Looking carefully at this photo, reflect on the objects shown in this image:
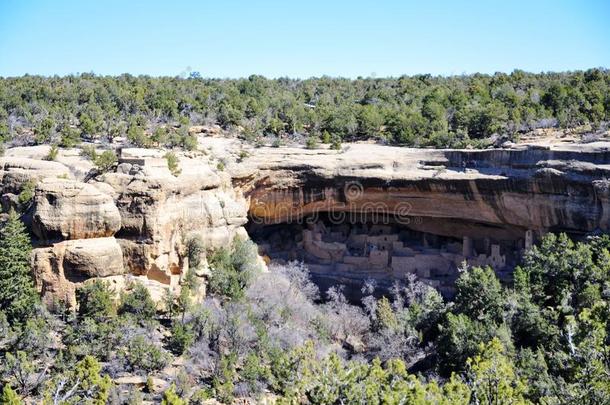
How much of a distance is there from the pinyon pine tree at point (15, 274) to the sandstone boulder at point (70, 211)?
1.82ft

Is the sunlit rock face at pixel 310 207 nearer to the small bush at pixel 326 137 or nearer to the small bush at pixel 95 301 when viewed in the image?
the small bush at pixel 95 301

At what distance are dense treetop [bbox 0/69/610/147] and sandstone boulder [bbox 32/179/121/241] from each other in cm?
583

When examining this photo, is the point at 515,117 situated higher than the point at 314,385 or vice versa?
the point at 515,117

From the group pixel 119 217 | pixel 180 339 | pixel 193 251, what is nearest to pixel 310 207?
pixel 193 251

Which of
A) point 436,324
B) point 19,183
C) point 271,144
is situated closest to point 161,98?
point 271,144

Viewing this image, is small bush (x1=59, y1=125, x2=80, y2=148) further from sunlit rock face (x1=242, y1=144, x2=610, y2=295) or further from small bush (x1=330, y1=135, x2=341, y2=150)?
small bush (x1=330, y1=135, x2=341, y2=150)

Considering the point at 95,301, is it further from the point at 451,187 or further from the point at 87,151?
the point at 451,187

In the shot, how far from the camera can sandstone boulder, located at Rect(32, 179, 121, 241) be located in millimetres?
16766

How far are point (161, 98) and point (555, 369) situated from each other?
72.2ft

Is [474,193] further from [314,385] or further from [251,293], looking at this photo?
[314,385]

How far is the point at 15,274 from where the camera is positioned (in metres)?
16.2

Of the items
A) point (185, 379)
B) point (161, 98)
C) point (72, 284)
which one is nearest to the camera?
point (185, 379)

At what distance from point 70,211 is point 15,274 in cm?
199

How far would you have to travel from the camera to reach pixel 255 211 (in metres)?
24.7
